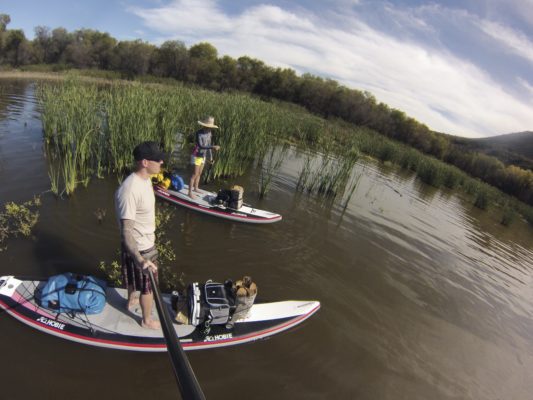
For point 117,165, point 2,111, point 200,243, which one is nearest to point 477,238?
point 200,243

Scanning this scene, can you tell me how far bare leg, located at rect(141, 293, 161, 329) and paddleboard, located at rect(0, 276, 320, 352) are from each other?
7 cm

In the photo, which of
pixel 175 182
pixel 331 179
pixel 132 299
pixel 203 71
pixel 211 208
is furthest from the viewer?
pixel 203 71

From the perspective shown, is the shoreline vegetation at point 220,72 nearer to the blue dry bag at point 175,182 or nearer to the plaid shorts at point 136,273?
the blue dry bag at point 175,182

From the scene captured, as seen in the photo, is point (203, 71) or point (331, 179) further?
point (203, 71)

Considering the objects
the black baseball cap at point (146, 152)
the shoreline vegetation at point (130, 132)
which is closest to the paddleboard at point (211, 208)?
the shoreline vegetation at point (130, 132)

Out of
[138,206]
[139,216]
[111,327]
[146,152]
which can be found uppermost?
[146,152]

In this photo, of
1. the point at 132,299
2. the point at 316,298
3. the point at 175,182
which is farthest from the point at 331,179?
the point at 132,299

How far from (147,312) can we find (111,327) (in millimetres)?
509

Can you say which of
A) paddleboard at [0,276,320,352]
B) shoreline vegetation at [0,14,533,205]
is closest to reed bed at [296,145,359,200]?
paddleboard at [0,276,320,352]

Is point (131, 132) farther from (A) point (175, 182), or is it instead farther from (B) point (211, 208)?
(B) point (211, 208)

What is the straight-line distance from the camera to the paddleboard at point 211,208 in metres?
8.32

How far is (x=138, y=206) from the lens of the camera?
339 centimetres

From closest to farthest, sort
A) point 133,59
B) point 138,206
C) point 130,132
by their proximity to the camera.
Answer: point 138,206, point 130,132, point 133,59

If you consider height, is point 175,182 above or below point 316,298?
above
